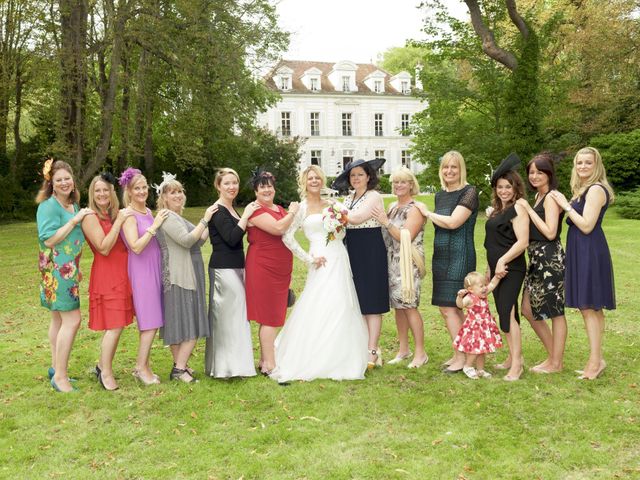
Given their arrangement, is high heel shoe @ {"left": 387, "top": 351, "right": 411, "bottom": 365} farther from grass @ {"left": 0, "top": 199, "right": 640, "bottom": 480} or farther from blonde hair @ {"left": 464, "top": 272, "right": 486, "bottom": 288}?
blonde hair @ {"left": 464, "top": 272, "right": 486, "bottom": 288}

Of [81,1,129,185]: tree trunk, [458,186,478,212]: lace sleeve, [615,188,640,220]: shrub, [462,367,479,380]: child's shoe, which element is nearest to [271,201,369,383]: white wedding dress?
[462,367,479,380]: child's shoe

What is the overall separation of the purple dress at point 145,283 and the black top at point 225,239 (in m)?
0.57

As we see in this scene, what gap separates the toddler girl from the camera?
6207 mm

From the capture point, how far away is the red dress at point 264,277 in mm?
6297

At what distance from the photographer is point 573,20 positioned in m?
31.3

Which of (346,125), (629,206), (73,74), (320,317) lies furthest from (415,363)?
(346,125)

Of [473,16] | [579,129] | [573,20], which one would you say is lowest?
[579,129]

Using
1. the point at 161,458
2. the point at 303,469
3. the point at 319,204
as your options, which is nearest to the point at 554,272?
the point at 319,204

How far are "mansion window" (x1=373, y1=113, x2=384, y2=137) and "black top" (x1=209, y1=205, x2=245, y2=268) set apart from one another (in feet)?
196

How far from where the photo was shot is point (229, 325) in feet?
20.6

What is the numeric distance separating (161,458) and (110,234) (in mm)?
2222

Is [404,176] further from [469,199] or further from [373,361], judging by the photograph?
[373,361]

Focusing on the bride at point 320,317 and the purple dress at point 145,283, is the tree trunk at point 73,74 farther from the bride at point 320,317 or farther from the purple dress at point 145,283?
the bride at point 320,317

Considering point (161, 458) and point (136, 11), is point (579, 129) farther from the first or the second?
point (161, 458)
